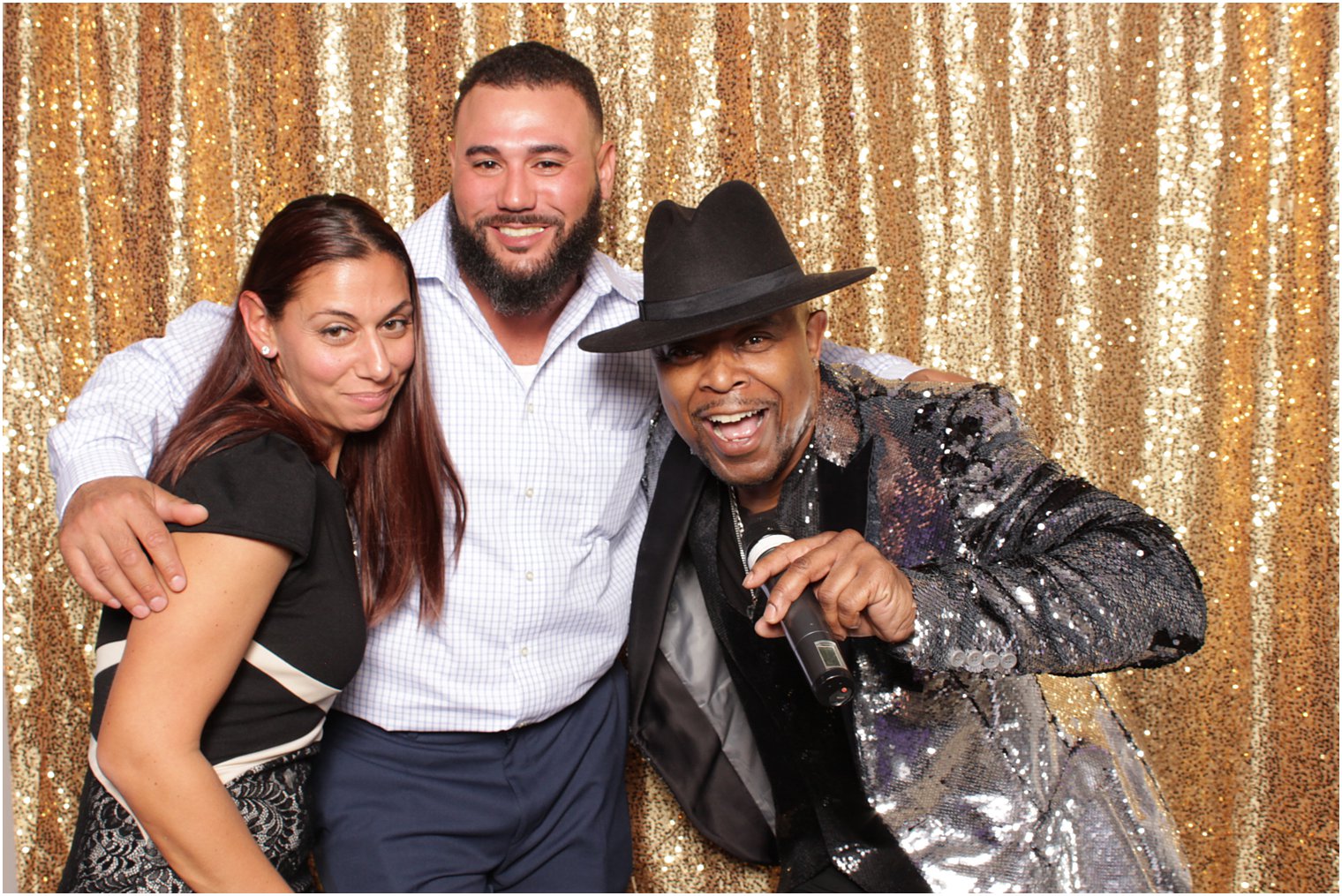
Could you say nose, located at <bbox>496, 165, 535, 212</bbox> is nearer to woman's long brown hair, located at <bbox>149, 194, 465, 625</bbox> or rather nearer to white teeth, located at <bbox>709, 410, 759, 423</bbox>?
woman's long brown hair, located at <bbox>149, 194, 465, 625</bbox>

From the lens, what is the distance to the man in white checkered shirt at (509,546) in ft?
5.83

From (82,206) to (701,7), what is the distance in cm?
142

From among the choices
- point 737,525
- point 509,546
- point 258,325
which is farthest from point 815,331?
point 258,325

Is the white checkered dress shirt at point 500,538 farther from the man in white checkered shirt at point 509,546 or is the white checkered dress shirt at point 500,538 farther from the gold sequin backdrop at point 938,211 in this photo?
the gold sequin backdrop at point 938,211

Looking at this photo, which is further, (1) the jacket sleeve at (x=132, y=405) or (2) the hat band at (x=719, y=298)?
(2) the hat band at (x=719, y=298)

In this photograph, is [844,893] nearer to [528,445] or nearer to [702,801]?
[702,801]

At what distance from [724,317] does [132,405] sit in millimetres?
928

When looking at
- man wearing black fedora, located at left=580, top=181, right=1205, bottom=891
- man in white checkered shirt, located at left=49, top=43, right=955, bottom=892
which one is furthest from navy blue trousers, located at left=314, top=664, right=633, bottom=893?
man wearing black fedora, located at left=580, top=181, right=1205, bottom=891

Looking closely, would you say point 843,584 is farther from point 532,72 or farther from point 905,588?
point 532,72

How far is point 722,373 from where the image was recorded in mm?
1618

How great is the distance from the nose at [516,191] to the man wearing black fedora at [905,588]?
0.28 m

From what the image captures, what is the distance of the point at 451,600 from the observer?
69.9 inches

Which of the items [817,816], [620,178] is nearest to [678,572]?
[817,816]

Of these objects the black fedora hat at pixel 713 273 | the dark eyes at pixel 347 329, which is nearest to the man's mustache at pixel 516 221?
the black fedora hat at pixel 713 273
